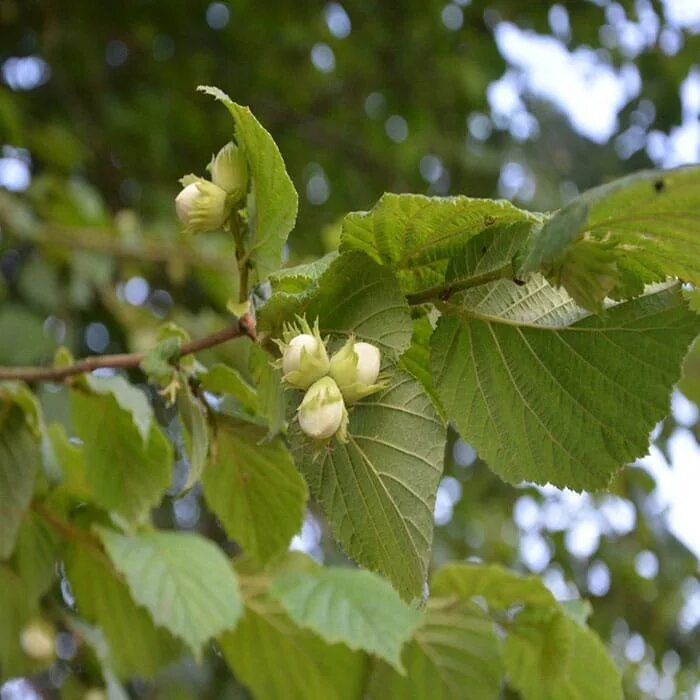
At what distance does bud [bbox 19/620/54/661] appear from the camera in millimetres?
1537

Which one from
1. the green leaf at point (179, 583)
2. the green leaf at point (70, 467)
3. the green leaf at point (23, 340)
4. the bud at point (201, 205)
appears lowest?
the green leaf at point (23, 340)

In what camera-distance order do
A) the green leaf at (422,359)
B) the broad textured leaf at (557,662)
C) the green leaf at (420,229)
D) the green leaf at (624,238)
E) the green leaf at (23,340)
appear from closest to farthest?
the green leaf at (624,238), the green leaf at (420,229), the green leaf at (422,359), the broad textured leaf at (557,662), the green leaf at (23,340)

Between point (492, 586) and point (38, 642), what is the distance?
752 millimetres

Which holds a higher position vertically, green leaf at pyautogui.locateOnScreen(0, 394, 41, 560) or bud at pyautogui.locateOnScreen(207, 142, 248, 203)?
bud at pyautogui.locateOnScreen(207, 142, 248, 203)

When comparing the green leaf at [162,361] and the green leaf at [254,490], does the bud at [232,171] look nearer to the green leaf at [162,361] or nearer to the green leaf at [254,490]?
the green leaf at [162,361]

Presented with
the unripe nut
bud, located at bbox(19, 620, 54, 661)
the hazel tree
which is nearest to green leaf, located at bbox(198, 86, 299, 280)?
the hazel tree

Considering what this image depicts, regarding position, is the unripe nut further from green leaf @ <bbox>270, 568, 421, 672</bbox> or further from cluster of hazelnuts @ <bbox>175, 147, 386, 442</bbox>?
green leaf @ <bbox>270, 568, 421, 672</bbox>

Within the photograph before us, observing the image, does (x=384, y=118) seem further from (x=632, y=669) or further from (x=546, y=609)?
(x=546, y=609)

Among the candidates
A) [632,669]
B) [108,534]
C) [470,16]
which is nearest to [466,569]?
[108,534]

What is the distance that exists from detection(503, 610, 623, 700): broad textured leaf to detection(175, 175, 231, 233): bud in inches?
27.6

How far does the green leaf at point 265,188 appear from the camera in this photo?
2.34ft

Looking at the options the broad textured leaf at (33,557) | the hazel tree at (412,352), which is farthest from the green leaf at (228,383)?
the broad textured leaf at (33,557)

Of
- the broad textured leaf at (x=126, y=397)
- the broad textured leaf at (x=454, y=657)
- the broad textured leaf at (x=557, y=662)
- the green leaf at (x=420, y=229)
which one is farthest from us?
the broad textured leaf at (x=454, y=657)

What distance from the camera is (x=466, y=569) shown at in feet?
4.10
